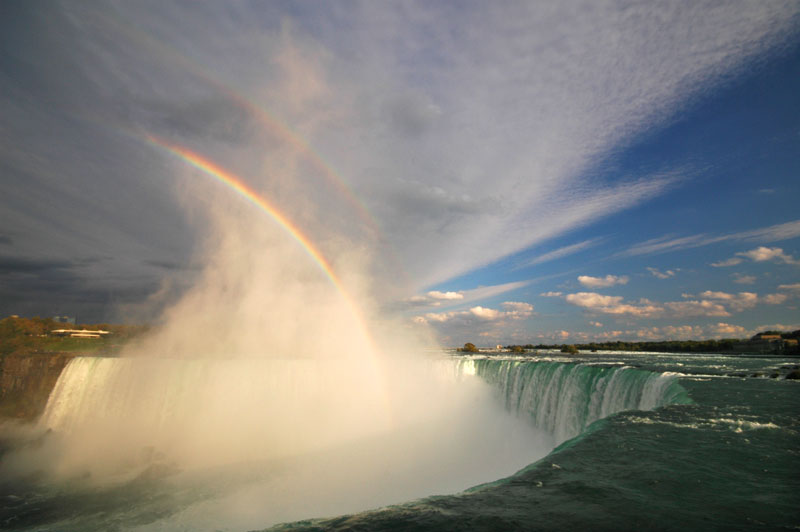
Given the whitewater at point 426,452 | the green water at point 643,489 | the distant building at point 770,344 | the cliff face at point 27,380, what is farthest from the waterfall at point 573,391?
the distant building at point 770,344

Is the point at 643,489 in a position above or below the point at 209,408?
Result: above

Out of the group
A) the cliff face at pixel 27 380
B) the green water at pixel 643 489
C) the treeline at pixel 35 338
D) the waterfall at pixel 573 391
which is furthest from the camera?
the treeline at pixel 35 338

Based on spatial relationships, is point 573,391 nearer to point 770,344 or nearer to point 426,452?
point 426,452

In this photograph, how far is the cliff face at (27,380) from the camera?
24.1 meters

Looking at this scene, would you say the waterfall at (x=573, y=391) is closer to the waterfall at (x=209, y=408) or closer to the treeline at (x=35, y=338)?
the waterfall at (x=209, y=408)

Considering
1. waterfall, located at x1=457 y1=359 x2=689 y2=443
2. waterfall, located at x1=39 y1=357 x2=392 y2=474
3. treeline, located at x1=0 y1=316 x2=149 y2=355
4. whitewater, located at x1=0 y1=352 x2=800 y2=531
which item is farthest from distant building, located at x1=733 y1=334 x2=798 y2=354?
treeline, located at x1=0 y1=316 x2=149 y2=355

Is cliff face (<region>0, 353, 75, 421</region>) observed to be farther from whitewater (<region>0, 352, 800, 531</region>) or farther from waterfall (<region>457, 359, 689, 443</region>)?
waterfall (<region>457, 359, 689, 443</region>)

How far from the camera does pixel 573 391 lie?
14836 mm

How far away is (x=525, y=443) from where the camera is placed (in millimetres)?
16281

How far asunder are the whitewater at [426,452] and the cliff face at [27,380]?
16.7 ft

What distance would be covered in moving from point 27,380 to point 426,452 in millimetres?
27507

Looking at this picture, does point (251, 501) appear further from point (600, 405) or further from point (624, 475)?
point (600, 405)

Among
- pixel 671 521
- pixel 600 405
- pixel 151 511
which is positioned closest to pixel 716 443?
pixel 671 521

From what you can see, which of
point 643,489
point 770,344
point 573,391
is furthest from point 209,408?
point 770,344
